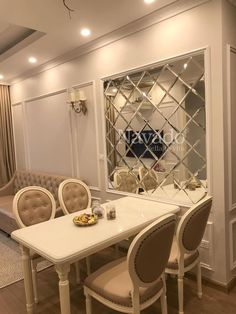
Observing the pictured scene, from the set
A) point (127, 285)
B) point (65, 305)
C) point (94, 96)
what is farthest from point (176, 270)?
point (94, 96)

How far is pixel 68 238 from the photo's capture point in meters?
1.95

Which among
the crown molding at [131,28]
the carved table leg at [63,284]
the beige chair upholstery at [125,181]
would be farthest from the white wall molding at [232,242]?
the crown molding at [131,28]

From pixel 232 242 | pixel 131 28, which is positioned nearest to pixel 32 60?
pixel 131 28

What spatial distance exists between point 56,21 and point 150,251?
237cm

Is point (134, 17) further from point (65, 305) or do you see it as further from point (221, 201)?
point (65, 305)

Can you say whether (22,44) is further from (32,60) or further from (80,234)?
(80,234)

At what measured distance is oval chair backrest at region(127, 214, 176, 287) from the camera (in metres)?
1.58

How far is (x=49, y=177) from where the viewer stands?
4.20m

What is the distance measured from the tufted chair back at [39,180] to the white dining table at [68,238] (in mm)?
1512

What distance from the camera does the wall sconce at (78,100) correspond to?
3523 mm

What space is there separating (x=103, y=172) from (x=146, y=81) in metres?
1.28

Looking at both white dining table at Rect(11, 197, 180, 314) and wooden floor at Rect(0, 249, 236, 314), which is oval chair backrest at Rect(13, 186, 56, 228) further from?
wooden floor at Rect(0, 249, 236, 314)

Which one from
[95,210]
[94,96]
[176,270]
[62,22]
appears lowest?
[176,270]

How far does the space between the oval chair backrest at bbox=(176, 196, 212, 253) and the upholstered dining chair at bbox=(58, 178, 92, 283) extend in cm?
122
